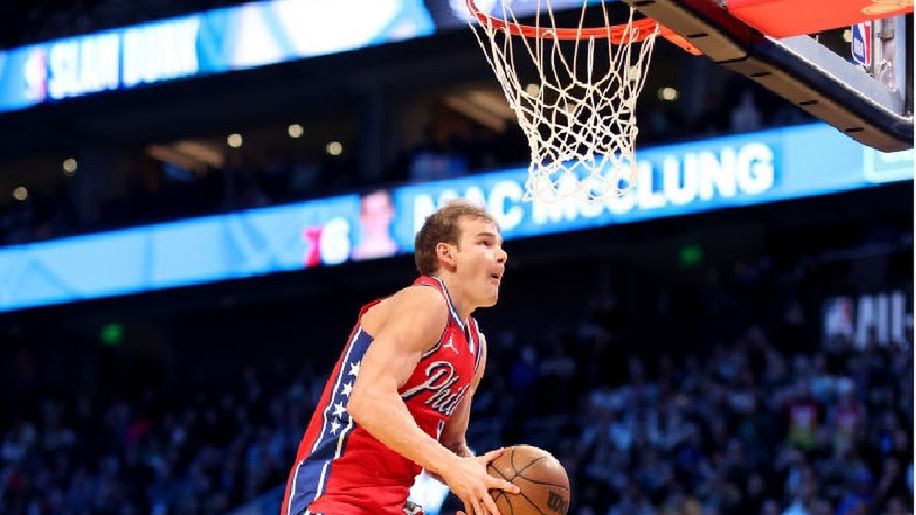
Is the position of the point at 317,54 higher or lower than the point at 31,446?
higher

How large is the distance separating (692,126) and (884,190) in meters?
2.19

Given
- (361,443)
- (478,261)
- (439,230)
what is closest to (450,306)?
(478,261)

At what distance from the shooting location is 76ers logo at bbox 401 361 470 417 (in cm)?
511

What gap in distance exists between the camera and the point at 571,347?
1675 cm

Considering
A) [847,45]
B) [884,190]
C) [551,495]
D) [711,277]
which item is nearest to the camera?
[551,495]

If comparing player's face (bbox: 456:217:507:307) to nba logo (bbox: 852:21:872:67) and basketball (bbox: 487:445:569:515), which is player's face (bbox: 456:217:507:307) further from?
nba logo (bbox: 852:21:872:67)

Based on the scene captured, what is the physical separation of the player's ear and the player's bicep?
218 mm

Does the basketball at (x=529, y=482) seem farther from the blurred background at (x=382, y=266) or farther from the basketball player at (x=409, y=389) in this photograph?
the blurred background at (x=382, y=266)

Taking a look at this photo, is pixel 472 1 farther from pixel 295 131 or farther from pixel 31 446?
pixel 295 131

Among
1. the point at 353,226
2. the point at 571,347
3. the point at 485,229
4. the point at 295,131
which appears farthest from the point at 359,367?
the point at 295,131

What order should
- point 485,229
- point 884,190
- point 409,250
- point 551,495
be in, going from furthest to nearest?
point 409,250
point 884,190
point 485,229
point 551,495

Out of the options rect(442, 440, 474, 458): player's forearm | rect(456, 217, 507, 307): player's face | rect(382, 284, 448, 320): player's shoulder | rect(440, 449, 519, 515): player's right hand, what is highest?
rect(456, 217, 507, 307): player's face

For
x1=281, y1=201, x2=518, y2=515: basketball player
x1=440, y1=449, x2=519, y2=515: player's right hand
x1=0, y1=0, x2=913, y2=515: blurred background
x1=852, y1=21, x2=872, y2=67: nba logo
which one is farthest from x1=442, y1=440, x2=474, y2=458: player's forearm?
x1=0, y1=0, x2=913, y2=515: blurred background

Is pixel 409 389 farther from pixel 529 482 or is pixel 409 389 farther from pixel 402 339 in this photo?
pixel 529 482
